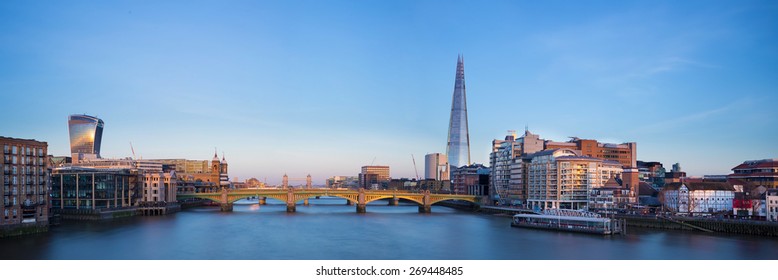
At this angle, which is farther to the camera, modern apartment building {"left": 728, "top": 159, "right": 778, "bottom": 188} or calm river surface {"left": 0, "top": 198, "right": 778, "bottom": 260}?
modern apartment building {"left": 728, "top": 159, "right": 778, "bottom": 188}

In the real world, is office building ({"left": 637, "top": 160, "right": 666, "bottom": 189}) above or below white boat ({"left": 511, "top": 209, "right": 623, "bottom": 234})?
above

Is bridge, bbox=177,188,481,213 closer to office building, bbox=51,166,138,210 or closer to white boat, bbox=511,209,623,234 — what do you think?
office building, bbox=51,166,138,210

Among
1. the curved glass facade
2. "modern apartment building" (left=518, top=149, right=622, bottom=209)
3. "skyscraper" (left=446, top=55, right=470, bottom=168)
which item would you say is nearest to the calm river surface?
"modern apartment building" (left=518, top=149, right=622, bottom=209)

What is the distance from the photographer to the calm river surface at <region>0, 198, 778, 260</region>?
26.1m

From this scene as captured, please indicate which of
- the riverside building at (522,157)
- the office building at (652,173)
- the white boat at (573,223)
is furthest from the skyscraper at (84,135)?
the white boat at (573,223)

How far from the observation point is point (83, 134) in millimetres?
111812

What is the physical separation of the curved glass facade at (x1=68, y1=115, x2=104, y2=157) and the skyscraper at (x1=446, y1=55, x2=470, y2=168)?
83606 mm

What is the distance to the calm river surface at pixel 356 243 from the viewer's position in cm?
2609

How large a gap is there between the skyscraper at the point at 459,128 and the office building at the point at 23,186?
130096 mm

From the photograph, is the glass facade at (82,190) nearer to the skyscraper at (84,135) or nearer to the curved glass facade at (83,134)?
the skyscraper at (84,135)

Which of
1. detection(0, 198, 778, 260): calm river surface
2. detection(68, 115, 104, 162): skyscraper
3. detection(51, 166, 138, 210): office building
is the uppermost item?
detection(68, 115, 104, 162): skyscraper
